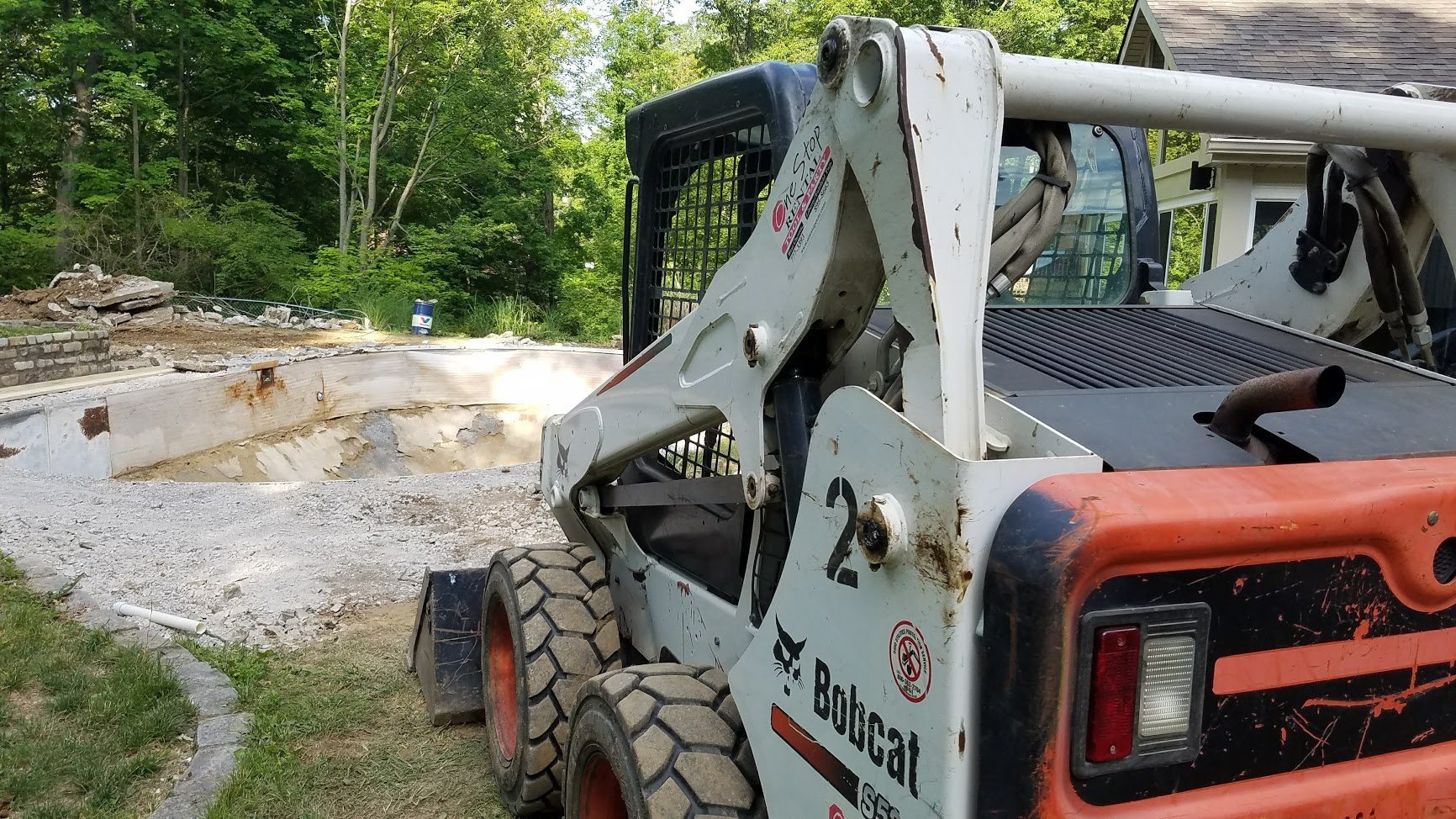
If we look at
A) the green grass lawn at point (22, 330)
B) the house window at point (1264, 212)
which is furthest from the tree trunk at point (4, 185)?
the house window at point (1264, 212)

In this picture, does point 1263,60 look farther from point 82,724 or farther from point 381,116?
point 381,116

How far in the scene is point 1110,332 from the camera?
242 centimetres

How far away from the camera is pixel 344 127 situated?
22.6 meters

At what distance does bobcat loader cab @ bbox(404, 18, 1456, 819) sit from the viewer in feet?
4.22

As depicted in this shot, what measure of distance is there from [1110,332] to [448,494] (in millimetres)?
6288

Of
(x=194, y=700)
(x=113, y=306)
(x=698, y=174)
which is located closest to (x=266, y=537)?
(x=194, y=700)

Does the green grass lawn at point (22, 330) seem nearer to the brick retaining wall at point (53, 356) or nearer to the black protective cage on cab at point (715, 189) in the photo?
the brick retaining wall at point (53, 356)

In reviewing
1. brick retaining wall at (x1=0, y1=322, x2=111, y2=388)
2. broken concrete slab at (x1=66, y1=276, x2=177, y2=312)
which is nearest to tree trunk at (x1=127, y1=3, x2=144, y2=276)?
broken concrete slab at (x1=66, y1=276, x2=177, y2=312)

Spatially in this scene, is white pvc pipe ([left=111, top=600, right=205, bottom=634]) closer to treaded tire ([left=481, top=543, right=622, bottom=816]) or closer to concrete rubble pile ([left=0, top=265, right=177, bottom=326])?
treaded tire ([left=481, top=543, right=622, bottom=816])

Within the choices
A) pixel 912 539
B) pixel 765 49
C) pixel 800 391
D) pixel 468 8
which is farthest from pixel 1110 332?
pixel 765 49

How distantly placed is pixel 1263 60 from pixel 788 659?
1365cm

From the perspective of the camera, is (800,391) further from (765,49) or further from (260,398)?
(765,49)

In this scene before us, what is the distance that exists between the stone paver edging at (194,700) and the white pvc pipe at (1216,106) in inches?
123

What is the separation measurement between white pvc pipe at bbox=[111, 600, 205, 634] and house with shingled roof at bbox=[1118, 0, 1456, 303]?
383 inches
